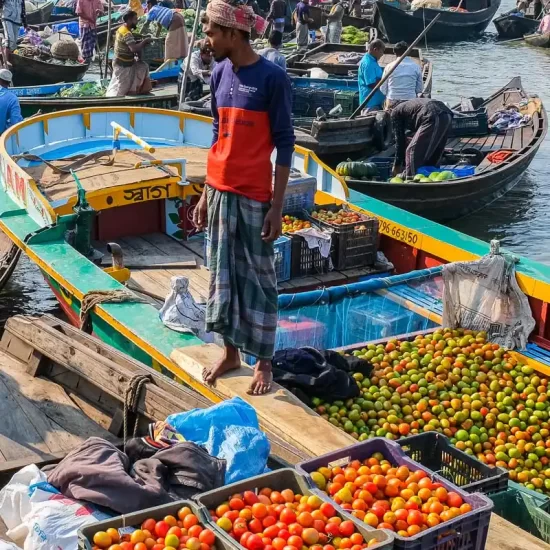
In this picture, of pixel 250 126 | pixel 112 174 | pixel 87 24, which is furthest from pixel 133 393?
pixel 87 24

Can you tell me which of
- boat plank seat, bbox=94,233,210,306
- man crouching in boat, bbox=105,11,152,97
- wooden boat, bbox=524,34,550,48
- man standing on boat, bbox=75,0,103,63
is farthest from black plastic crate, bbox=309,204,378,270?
wooden boat, bbox=524,34,550,48

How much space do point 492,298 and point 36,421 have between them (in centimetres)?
279

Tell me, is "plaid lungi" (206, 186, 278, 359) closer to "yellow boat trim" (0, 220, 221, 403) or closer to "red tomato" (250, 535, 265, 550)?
"yellow boat trim" (0, 220, 221, 403)

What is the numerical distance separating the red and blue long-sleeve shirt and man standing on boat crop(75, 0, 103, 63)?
15.5 metres

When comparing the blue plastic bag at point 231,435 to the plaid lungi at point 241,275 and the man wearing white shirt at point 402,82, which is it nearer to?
the plaid lungi at point 241,275

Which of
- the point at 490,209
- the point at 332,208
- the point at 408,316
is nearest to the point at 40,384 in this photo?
the point at 408,316

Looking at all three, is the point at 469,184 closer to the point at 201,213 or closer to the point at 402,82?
the point at 402,82

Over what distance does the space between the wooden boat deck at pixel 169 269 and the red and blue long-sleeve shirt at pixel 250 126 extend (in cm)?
208

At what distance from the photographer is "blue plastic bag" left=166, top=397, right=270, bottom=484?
3.35 metres

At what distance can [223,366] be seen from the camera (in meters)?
4.22

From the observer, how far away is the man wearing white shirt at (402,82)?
10820 millimetres

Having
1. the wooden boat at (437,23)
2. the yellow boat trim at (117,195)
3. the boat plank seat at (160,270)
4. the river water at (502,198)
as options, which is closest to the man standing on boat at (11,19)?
the river water at (502,198)

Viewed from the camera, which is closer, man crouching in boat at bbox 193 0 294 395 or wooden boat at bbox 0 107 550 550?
man crouching in boat at bbox 193 0 294 395

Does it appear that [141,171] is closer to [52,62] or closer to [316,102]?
[316,102]
